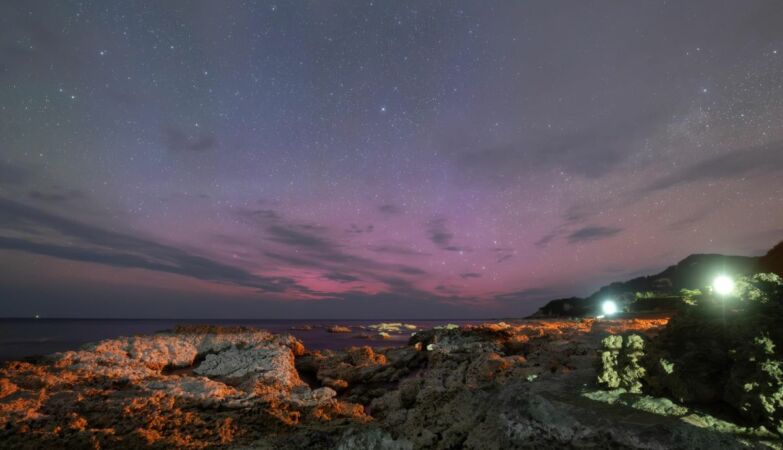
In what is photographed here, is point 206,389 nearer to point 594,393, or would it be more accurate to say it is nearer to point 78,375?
point 78,375

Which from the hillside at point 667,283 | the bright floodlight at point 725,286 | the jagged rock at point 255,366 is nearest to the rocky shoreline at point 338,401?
the jagged rock at point 255,366

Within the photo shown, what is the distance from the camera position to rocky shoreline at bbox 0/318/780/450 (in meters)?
4.31

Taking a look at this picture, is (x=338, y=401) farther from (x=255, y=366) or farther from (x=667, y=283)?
(x=667, y=283)

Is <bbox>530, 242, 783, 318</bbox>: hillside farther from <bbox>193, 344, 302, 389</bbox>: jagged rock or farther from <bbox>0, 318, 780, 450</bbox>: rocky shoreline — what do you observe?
<bbox>193, 344, 302, 389</bbox>: jagged rock

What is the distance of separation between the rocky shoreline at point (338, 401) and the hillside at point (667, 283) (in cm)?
2682

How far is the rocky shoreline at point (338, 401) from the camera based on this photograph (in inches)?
170

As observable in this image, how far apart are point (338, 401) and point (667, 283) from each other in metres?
113

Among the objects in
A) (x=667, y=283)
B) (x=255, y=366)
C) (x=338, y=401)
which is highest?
(x=667, y=283)

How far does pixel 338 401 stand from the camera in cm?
1305

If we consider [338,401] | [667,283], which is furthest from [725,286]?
[667,283]

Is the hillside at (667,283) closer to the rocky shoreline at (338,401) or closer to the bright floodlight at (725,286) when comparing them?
the rocky shoreline at (338,401)

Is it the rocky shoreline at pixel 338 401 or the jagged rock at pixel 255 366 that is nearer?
the rocky shoreline at pixel 338 401

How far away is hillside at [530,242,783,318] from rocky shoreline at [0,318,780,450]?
26824 millimetres

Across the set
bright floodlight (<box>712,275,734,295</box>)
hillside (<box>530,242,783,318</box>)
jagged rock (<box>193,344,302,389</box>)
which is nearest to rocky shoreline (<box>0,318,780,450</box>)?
jagged rock (<box>193,344,302,389</box>)
